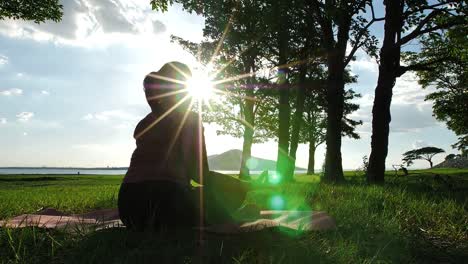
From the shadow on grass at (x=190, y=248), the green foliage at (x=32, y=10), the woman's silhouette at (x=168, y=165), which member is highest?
the green foliage at (x=32, y=10)

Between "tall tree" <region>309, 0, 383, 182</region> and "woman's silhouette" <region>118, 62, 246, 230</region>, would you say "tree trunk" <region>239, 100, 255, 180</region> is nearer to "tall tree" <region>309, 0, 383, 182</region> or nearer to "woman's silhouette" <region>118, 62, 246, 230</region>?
"tall tree" <region>309, 0, 383, 182</region>

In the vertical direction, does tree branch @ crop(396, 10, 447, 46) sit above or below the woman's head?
above

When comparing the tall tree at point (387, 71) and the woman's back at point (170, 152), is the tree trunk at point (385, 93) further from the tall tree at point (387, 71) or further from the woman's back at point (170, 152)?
the woman's back at point (170, 152)

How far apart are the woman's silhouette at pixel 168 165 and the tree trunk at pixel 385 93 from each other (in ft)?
37.4

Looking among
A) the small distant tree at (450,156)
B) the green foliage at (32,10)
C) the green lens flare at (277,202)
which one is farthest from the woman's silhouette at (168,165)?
the small distant tree at (450,156)

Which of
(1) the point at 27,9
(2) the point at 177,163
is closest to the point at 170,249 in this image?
(2) the point at 177,163

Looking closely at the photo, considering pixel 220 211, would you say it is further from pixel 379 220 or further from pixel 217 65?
pixel 217 65

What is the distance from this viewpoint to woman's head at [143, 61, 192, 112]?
484 centimetres

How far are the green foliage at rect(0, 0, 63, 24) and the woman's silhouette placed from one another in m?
21.1

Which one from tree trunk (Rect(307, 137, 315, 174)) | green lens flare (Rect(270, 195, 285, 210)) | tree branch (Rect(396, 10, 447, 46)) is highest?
tree branch (Rect(396, 10, 447, 46))

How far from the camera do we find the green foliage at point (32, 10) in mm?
21906

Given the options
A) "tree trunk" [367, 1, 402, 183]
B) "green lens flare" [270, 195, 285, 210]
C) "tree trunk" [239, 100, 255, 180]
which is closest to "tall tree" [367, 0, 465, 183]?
"tree trunk" [367, 1, 402, 183]

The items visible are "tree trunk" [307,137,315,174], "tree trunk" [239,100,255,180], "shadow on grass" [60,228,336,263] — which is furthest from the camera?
"tree trunk" [307,137,315,174]

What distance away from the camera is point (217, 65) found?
29.8 meters
